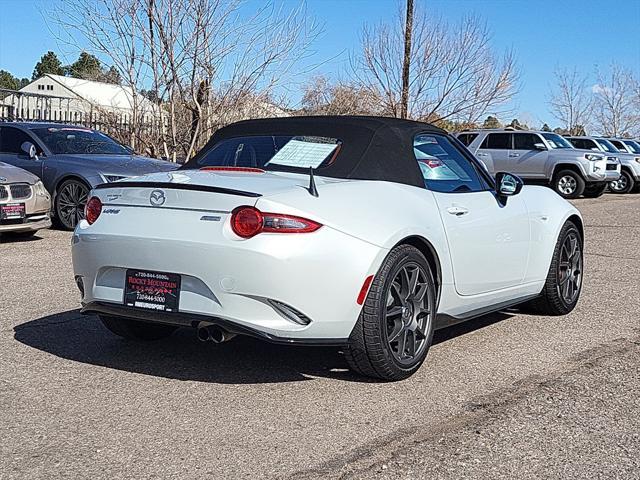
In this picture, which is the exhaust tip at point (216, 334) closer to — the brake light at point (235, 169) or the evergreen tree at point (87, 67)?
the brake light at point (235, 169)

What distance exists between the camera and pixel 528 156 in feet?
80.4

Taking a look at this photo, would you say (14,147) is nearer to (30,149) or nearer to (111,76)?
(30,149)

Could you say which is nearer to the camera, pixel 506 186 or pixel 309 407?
pixel 309 407

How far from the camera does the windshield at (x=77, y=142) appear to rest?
13.2 metres

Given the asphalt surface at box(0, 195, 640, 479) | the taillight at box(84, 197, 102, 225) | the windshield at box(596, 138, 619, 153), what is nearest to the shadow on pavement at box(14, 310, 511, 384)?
the asphalt surface at box(0, 195, 640, 479)

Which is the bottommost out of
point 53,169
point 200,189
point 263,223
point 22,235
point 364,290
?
point 22,235

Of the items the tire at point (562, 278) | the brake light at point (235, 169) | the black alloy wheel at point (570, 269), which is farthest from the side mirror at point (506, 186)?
the brake light at point (235, 169)

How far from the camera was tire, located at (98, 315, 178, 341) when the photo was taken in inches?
224

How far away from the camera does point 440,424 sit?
435 cm

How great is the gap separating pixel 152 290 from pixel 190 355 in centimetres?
95

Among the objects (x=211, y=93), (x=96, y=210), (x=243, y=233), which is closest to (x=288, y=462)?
(x=243, y=233)

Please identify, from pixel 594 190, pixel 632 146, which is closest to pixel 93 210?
pixel 594 190

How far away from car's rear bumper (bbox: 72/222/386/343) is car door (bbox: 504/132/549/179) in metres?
20.5

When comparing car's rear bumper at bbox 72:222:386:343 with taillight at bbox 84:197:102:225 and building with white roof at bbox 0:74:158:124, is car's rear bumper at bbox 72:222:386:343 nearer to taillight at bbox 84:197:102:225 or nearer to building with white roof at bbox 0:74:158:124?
taillight at bbox 84:197:102:225
